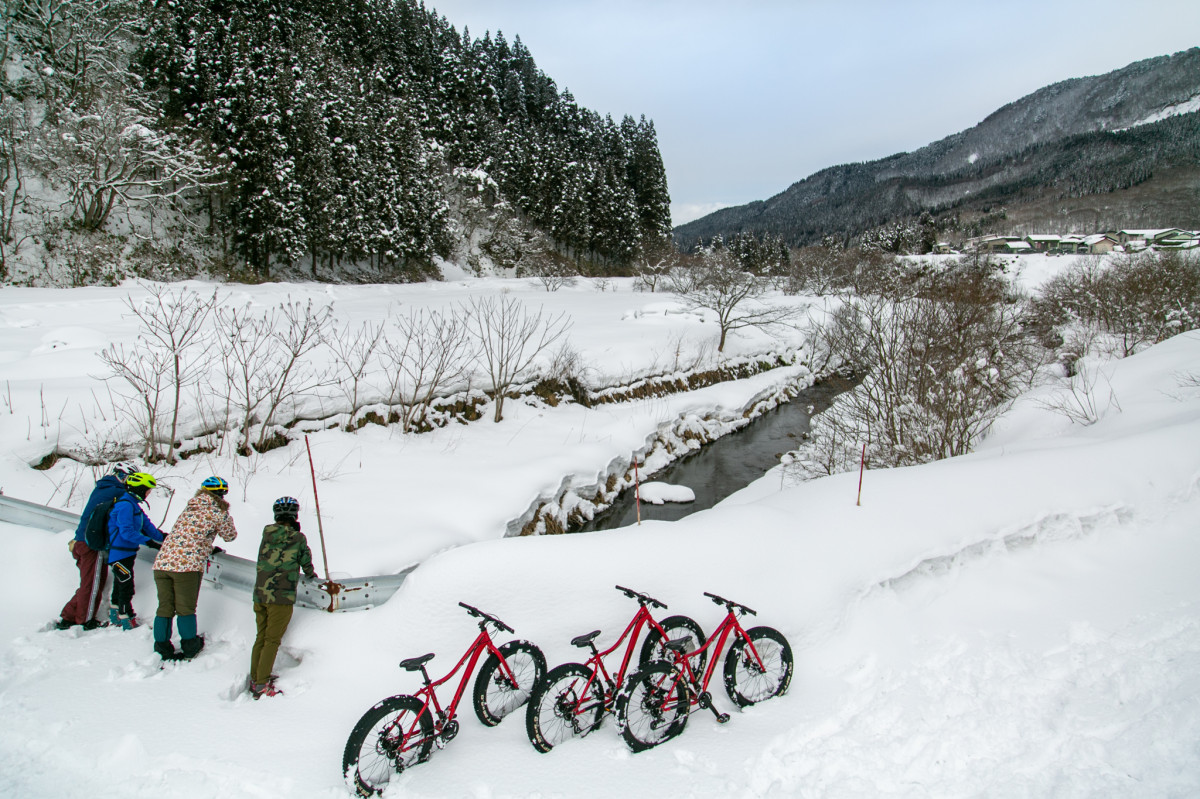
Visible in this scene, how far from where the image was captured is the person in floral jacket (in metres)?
4.46

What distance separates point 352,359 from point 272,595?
9.13 metres

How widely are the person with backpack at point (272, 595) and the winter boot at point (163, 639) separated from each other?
948 mm

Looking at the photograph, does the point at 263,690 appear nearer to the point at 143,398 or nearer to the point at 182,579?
the point at 182,579

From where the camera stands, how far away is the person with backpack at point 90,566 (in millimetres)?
4805

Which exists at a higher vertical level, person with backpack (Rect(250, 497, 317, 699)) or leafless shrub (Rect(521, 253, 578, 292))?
leafless shrub (Rect(521, 253, 578, 292))

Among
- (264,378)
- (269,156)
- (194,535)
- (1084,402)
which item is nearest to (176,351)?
(264,378)

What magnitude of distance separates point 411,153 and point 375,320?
21.4 m

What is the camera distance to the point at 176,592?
4.46 metres

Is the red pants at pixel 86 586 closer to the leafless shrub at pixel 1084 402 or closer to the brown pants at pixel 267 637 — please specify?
the brown pants at pixel 267 637

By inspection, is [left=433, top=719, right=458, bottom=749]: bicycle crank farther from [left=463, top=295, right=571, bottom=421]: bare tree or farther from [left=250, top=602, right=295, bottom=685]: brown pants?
A: [left=463, top=295, right=571, bottom=421]: bare tree

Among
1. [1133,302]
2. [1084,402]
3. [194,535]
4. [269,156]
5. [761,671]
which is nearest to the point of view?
[761,671]

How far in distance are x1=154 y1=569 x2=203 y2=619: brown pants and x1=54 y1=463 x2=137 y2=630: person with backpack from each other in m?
0.89

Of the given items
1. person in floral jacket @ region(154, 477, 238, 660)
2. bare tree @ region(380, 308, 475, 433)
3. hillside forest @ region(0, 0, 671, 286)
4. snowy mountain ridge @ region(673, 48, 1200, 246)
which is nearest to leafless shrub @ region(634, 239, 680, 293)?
hillside forest @ region(0, 0, 671, 286)

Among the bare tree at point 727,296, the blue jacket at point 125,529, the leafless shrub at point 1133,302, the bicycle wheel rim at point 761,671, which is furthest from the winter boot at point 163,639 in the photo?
the leafless shrub at point 1133,302
